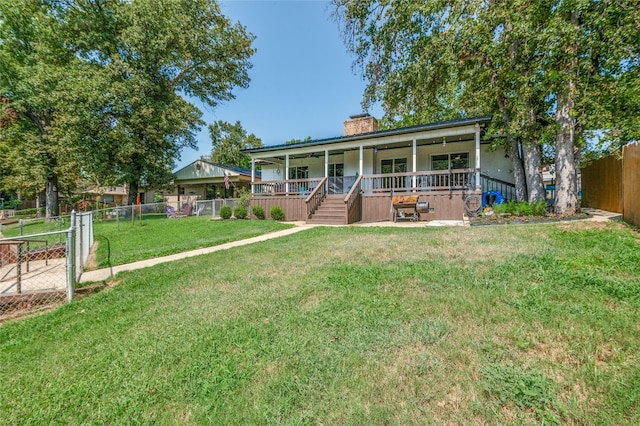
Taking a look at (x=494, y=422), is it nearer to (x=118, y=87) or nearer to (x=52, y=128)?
(x=118, y=87)

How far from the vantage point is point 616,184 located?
8.11 m

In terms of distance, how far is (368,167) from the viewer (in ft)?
49.5

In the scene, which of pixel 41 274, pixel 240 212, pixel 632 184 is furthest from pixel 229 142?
pixel 632 184

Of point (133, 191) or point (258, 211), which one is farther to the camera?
point (133, 191)

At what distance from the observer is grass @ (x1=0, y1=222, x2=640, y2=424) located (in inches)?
72.1

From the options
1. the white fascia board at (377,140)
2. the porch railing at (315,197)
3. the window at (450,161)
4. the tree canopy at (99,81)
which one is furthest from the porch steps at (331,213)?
the tree canopy at (99,81)

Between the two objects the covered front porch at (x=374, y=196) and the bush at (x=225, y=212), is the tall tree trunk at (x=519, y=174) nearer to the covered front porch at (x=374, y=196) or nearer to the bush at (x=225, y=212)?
the covered front porch at (x=374, y=196)

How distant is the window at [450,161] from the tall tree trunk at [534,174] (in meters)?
3.49

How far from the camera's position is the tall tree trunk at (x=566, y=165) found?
25.6ft

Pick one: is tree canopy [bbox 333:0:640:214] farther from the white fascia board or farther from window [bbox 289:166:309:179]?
window [bbox 289:166:309:179]

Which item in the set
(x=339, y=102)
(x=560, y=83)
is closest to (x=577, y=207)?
(x=560, y=83)

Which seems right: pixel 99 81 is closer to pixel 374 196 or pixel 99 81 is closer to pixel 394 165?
pixel 374 196

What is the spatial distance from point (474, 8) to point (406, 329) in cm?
1013

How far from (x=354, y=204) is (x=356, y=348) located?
9.70 meters
